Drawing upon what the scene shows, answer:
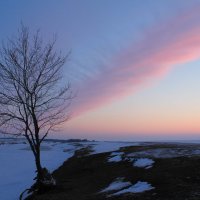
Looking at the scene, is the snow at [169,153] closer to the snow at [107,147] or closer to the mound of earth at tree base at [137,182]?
the mound of earth at tree base at [137,182]

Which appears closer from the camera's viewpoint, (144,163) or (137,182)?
(137,182)

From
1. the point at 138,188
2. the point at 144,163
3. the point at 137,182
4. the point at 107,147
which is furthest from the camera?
the point at 107,147

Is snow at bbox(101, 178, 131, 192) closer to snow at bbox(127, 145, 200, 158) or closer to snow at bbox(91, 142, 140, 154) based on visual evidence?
snow at bbox(127, 145, 200, 158)

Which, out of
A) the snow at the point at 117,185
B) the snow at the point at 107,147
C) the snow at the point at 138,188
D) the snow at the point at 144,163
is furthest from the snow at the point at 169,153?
the snow at the point at 107,147

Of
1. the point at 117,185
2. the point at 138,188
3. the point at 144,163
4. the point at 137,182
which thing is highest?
the point at 144,163

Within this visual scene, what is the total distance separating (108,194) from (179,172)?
563cm

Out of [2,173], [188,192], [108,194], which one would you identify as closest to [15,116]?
Result: [108,194]

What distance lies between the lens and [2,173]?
43.8 meters

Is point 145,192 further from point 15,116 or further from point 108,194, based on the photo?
point 15,116

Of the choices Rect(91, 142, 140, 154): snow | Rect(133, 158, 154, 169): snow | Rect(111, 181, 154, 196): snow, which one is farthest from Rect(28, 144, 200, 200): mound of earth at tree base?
Rect(91, 142, 140, 154): snow

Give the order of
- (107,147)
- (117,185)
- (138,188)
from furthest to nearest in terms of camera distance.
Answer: (107,147) < (117,185) < (138,188)

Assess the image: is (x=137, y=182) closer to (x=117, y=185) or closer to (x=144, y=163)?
(x=117, y=185)

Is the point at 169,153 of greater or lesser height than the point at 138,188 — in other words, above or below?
→ above

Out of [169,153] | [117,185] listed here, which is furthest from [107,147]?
[117,185]
